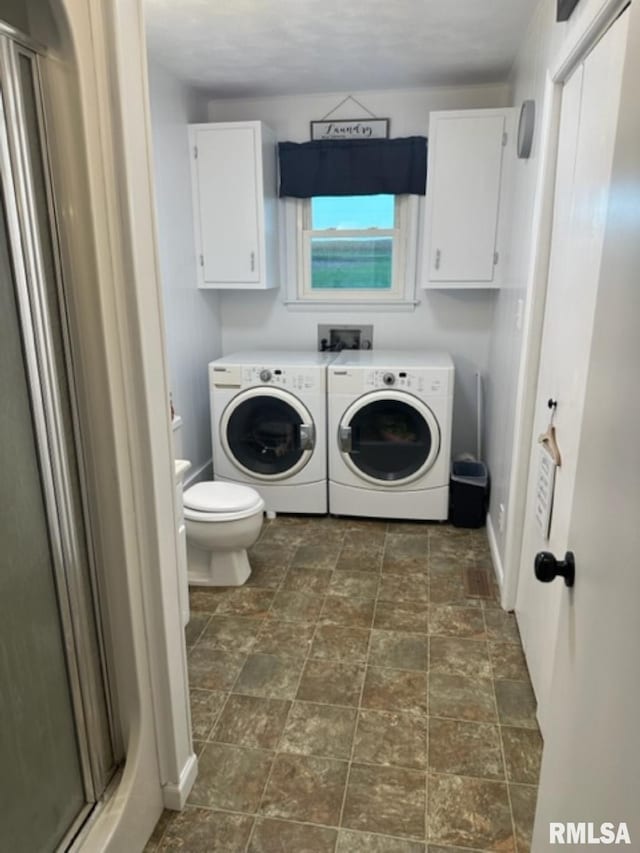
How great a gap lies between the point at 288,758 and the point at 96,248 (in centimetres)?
153

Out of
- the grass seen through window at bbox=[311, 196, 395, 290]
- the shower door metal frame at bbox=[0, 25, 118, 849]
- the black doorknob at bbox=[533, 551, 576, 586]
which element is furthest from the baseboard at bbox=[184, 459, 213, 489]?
the black doorknob at bbox=[533, 551, 576, 586]

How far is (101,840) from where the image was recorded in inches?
51.4

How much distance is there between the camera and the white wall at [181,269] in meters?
3.03

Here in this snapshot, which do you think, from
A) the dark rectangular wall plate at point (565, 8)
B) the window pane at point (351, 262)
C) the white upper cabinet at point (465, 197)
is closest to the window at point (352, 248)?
the window pane at point (351, 262)

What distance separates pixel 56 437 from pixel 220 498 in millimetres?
1508

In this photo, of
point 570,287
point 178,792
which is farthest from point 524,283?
point 178,792

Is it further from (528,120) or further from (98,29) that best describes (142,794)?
(528,120)

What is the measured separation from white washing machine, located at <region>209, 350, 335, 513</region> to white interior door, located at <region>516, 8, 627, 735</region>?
140 centimetres

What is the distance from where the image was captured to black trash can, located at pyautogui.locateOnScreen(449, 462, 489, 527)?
127 inches

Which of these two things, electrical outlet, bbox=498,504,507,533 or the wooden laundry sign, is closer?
electrical outlet, bbox=498,504,507,533

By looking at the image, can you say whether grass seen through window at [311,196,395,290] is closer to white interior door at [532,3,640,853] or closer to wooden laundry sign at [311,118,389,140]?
wooden laundry sign at [311,118,389,140]

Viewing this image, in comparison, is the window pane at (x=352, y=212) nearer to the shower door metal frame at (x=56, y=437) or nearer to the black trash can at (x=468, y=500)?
the black trash can at (x=468, y=500)

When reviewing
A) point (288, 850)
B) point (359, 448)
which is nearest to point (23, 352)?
point (288, 850)

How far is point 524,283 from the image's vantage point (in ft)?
7.64
